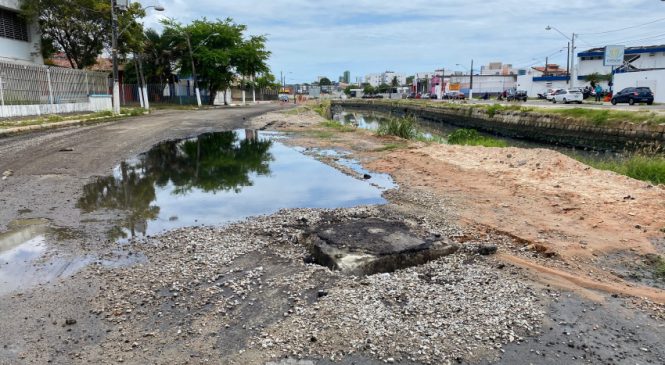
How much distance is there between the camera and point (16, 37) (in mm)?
28141

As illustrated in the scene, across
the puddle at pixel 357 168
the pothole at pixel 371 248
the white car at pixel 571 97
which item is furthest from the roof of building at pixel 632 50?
the pothole at pixel 371 248

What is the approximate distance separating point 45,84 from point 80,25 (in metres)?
10.6

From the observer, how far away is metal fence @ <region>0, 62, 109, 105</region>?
19516mm

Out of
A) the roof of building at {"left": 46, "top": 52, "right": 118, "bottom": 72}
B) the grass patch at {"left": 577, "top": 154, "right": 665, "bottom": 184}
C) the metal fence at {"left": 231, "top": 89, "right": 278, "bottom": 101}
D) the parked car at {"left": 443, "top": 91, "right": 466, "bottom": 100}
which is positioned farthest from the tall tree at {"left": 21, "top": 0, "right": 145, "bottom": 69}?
the parked car at {"left": 443, "top": 91, "right": 466, "bottom": 100}

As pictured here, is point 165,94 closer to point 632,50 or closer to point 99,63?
point 99,63

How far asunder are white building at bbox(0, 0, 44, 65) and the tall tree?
0.52m

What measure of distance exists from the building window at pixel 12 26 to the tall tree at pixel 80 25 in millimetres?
696

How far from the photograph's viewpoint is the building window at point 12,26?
2675 cm

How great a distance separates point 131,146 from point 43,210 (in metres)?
7.65

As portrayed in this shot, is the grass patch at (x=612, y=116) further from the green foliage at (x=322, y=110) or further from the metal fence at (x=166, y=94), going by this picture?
the metal fence at (x=166, y=94)

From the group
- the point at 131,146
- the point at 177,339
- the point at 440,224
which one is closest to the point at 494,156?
the point at 440,224

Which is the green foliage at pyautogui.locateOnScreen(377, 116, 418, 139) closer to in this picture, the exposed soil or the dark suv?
the exposed soil

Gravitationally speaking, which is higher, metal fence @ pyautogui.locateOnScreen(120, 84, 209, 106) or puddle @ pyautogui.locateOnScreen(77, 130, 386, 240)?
metal fence @ pyautogui.locateOnScreen(120, 84, 209, 106)

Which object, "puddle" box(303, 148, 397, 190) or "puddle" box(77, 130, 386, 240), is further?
"puddle" box(303, 148, 397, 190)
